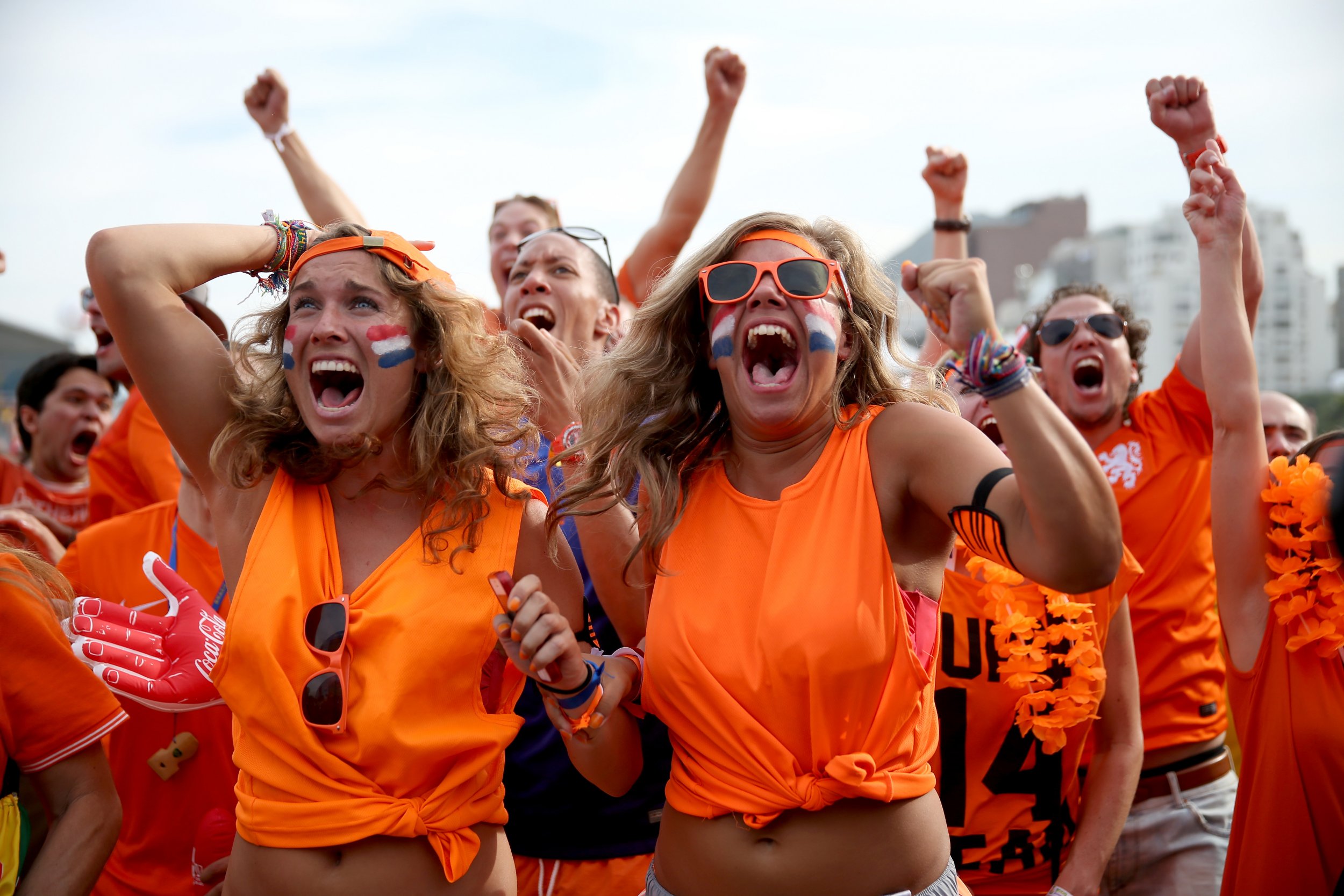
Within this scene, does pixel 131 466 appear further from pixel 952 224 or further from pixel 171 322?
pixel 952 224

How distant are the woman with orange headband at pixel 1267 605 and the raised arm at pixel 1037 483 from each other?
127cm

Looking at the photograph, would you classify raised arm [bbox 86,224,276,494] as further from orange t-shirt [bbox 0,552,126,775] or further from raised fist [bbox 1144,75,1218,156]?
raised fist [bbox 1144,75,1218,156]

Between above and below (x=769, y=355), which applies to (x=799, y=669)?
below

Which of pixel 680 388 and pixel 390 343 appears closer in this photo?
pixel 390 343

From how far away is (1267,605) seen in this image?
2.82 metres

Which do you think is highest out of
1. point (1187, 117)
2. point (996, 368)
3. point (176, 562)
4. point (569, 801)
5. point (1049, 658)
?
point (1187, 117)

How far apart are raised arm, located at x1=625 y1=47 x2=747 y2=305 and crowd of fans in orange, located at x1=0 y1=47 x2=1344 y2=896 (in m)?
1.71

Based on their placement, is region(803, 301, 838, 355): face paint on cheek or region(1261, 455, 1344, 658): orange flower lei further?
region(1261, 455, 1344, 658): orange flower lei

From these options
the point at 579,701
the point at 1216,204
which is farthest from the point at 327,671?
the point at 1216,204

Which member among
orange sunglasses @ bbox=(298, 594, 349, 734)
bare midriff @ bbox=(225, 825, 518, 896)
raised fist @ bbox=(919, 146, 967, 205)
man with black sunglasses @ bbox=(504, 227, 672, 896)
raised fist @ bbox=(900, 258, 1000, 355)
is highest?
raised fist @ bbox=(919, 146, 967, 205)

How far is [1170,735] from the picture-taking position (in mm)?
3441

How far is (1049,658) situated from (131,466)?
3.76 metres

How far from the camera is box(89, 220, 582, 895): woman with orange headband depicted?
1.96 metres

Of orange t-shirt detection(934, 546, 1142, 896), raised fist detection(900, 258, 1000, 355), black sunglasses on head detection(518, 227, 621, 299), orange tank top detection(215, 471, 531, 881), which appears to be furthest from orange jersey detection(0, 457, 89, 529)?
raised fist detection(900, 258, 1000, 355)
